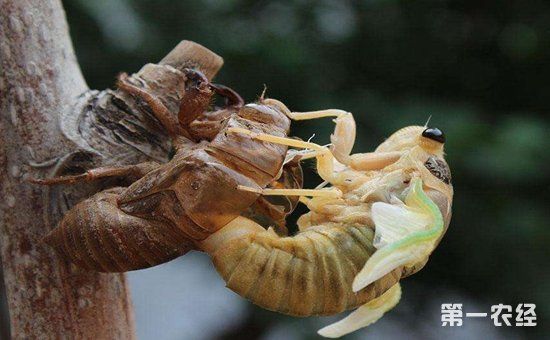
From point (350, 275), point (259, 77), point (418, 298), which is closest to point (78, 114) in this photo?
point (350, 275)

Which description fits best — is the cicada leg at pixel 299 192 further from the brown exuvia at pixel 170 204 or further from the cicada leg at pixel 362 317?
the cicada leg at pixel 362 317

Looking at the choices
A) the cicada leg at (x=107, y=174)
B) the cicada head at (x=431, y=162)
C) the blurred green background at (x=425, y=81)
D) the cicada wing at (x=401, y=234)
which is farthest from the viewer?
the blurred green background at (x=425, y=81)

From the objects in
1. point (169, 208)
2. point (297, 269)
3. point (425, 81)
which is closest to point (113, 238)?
point (169, 208)

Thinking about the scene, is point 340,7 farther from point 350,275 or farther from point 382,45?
point 350,275

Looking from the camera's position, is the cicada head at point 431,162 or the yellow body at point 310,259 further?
the cicada head at point 431,162

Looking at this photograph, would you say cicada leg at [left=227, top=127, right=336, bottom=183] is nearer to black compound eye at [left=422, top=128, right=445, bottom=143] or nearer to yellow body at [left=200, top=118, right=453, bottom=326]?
yellow body at [left=200, top=118, right=453, bottom=326]

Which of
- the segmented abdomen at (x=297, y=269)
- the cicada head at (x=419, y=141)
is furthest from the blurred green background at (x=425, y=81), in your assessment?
the segmented abdomen at (x=297, y=269)
